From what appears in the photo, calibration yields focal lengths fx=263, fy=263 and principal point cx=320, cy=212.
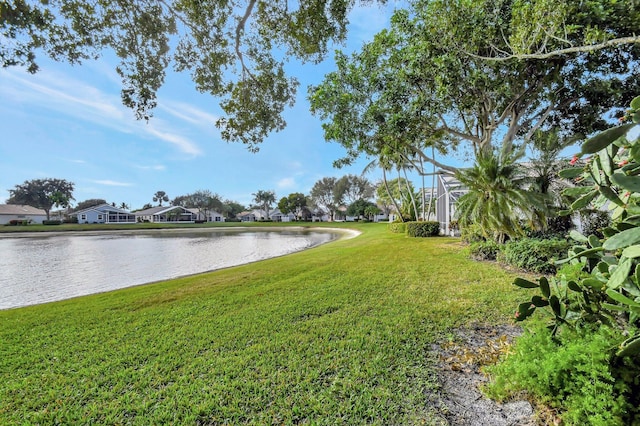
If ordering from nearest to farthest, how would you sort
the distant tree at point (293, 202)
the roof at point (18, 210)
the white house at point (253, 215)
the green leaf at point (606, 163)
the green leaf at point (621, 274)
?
1. the green leaf at point (621, 274)
2. the green leaf at point (606, 163)
3. the roof at point (18, 210)
4. the distant tree at point (293, 202)
5. the white house at point (253, 215)

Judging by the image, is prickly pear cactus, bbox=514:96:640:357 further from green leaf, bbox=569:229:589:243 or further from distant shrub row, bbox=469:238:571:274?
distant shrub row, bbox=469:238:571:274

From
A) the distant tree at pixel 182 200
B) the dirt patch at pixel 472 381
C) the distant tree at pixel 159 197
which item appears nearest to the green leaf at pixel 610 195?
the dirt patch at pixel 472 381

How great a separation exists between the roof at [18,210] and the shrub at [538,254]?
3190 inches

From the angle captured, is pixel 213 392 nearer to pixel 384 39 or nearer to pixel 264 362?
pixel 264 362

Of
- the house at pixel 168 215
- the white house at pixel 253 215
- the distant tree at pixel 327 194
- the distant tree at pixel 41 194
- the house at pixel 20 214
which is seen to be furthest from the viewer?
the white house at pixel 253 215

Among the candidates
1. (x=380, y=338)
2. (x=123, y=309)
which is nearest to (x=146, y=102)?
(x=123, y=309)

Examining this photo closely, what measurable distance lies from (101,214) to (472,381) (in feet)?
235

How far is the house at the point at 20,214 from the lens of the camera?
51.9 metres

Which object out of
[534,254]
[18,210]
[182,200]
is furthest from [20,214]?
[534,254]

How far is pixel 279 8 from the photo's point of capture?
19.3ft

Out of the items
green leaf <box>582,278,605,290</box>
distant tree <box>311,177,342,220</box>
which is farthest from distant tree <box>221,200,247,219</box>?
green leaf <box>582,278,605,290</box>

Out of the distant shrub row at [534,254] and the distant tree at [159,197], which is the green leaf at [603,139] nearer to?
the distant shrub row at [534,254]

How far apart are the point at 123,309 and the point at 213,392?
374cm

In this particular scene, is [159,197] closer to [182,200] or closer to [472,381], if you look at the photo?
[182,200]
